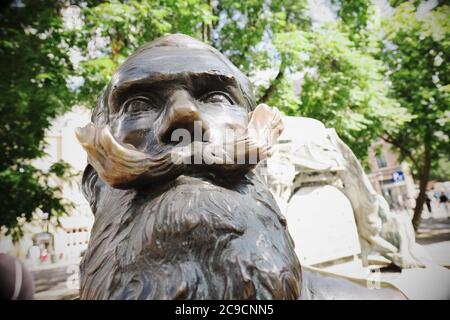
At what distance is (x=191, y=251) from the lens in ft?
3.62

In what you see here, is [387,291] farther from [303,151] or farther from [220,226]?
[303,151]

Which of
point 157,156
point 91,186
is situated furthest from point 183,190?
point 91,186

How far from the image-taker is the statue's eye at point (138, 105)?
1375mm

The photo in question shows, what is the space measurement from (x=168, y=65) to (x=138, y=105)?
0.60 feet

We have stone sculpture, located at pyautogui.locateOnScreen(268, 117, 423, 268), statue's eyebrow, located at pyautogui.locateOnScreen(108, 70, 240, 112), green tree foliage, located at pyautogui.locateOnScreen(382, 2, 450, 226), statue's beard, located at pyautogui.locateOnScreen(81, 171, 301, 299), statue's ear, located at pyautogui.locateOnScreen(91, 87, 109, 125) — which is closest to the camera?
statue's beard, located at pyautogui.locateOnScreen(81, 171, 301, 299)

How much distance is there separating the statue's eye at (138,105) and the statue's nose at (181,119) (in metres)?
0.10

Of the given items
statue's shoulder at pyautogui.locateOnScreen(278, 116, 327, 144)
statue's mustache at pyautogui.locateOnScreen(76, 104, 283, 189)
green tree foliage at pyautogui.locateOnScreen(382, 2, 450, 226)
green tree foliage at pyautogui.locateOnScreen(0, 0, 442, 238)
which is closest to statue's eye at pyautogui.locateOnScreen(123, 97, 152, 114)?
statue's mustache at pyautogui.locateOnScreen(76, 104, 283, 189)

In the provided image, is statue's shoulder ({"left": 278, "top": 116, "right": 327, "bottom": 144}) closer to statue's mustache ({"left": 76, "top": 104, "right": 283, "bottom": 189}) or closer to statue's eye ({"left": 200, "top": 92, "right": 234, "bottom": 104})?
statue's eye ({"left": 200, "top": 92, "right": 234, "bottom": 104})

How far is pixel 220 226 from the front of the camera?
1.12 m

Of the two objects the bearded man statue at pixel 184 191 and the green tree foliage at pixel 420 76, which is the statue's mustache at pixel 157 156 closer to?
the bearded man statue at pixel 184 191

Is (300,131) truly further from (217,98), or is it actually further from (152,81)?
(152,81)

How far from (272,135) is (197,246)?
522 millimetres

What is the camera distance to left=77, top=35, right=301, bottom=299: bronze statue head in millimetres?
1070

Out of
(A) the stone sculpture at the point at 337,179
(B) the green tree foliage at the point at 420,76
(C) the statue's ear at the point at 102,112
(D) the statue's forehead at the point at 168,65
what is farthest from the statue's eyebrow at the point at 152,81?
(B) the green tree foliage at the point at 420,76
